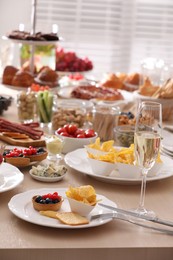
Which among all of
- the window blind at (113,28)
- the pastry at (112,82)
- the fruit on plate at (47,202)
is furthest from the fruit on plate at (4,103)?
the window blind at (113,28)

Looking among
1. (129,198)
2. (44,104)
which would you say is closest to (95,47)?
(44,104)

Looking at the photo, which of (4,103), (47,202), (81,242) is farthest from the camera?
(4,103)

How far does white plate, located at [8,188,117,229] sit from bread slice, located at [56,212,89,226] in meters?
0.01

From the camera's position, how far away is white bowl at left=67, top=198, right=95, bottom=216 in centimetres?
149

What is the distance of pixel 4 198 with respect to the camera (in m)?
1.66

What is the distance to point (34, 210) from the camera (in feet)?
5.01

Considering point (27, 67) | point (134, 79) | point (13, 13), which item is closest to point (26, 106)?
point (27, 67)

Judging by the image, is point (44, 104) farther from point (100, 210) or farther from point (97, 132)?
point (100, 210)

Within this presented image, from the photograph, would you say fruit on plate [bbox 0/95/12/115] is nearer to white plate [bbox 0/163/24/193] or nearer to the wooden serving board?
the wooden serving board

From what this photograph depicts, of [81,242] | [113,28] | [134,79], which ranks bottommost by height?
[81,242]

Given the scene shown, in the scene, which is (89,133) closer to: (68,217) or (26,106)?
(26,106)

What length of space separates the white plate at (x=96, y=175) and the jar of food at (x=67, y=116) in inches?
15.3

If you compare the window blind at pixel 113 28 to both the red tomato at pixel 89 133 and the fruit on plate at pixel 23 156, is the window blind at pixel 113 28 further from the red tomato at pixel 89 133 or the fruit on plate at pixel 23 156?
the fruit on plate at pixel 23 156

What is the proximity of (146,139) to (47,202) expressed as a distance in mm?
285
